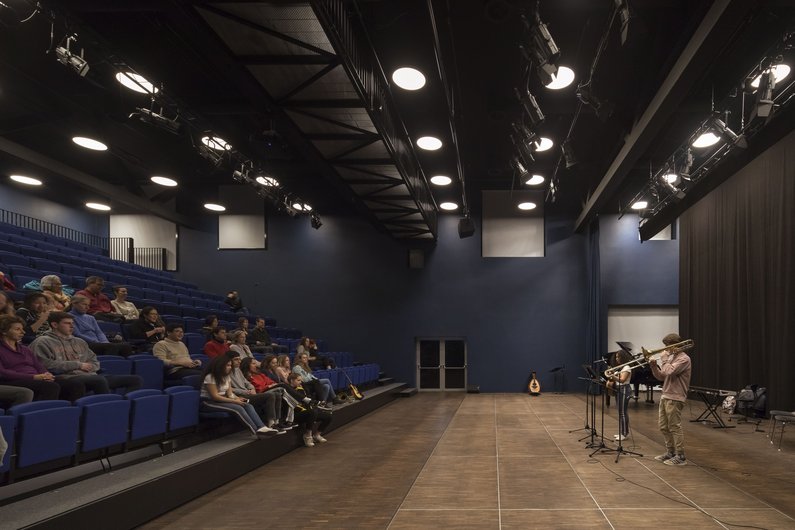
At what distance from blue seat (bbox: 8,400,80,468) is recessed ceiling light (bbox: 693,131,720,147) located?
8.53 metres

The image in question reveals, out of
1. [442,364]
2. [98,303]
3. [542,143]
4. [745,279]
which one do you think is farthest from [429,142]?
[442,364]

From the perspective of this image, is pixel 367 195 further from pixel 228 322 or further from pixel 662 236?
pixel 662 236

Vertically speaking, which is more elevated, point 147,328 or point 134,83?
point 134,83

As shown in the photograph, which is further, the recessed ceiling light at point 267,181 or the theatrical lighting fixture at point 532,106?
the recessed ceiling light at point 267,181

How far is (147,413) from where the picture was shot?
4.90 meters

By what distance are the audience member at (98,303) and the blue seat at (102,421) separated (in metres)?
3.74

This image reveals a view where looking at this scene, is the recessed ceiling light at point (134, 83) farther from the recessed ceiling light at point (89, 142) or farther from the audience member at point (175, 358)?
the audience member at point (175, 358)

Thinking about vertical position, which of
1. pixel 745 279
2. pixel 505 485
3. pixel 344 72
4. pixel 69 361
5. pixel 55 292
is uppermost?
pixel 344 72

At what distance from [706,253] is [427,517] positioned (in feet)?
35.2

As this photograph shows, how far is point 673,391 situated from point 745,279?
6328 mm

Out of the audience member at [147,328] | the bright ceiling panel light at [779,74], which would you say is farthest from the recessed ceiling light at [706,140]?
the audience member at [147,328]

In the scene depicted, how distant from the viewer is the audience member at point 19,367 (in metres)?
4.30

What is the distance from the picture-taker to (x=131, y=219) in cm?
1608

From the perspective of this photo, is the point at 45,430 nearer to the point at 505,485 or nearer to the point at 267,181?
the point at 505,485
